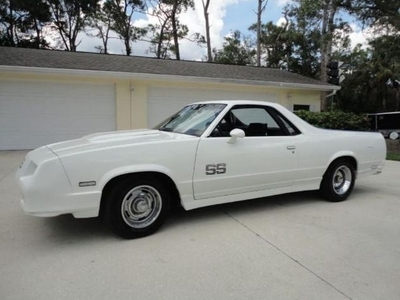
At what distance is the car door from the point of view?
12.2 ft

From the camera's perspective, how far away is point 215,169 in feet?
12.3

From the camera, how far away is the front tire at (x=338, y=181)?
478 cm

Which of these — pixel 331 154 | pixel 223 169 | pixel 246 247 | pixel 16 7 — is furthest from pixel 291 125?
pixel 16 7

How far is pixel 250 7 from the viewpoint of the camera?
27312mm

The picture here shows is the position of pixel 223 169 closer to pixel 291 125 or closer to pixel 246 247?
pixel 246 247

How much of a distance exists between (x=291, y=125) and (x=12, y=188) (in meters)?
4.92

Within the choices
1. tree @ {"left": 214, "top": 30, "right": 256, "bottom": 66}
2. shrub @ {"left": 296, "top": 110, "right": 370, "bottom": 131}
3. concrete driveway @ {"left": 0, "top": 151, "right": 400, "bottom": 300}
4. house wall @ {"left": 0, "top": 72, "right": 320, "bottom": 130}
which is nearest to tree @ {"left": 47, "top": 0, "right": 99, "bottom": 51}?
tree @ {"left": 214, "top": 30, "right": 256, "bottom": 66}

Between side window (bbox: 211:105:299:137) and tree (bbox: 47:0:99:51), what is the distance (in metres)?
28.0

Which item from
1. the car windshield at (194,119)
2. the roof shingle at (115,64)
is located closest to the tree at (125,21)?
the roof shingle at (115,64)

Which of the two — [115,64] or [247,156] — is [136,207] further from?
[115,64]

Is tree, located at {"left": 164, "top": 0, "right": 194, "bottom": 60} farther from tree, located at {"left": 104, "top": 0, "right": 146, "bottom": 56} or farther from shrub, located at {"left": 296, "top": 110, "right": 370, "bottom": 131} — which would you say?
shrub, located at {"left": 296, "top": 110, "right": 370, "bottom": 131}

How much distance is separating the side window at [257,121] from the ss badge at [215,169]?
0.54 metres

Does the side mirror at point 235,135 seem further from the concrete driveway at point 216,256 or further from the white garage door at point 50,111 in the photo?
the white garage door at point 50,111

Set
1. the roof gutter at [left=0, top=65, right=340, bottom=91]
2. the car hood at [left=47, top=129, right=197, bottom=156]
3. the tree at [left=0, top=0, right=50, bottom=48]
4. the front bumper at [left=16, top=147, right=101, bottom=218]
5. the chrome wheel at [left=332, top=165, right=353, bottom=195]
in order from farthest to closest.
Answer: the tree at [left=0, top=0, right=50, bottom=48] < the roof gutter at [left=0, top=65, right=340, bottom=91] < the chrome wheel at [left=332, top=165, right=353, bottom=195] < the car hood at [left=47, top=129, right=197, bottom=156] < the front bumper at [left=16, top=147, right=101, bottom=218]
